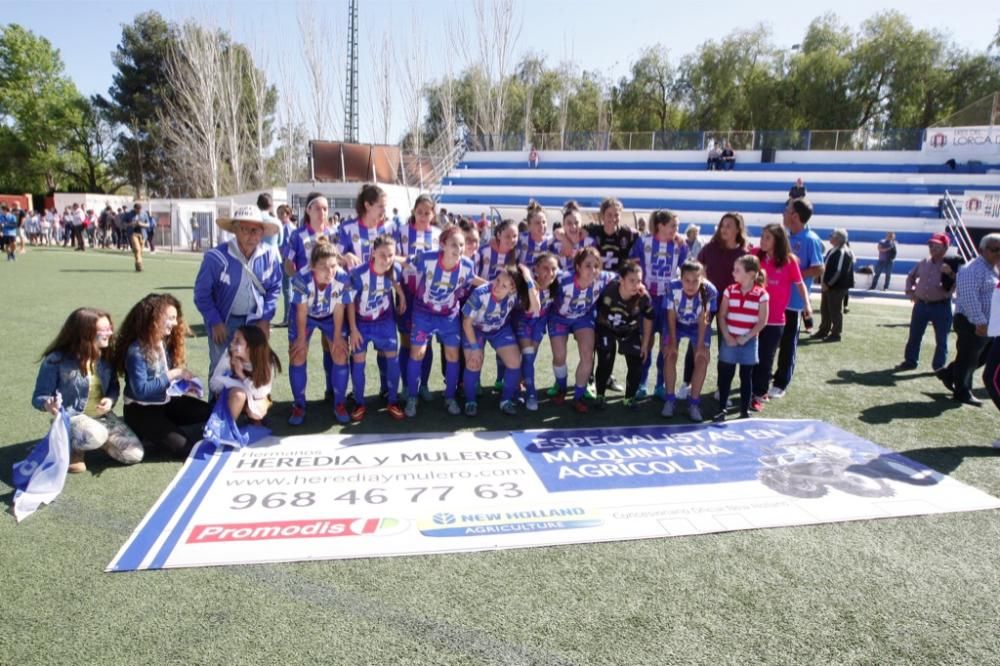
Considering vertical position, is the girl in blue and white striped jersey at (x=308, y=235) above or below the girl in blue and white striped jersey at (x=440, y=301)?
above

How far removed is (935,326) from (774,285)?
2.97m

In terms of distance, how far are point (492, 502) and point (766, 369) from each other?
10.5 feet

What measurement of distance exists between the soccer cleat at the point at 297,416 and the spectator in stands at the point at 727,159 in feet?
79.8

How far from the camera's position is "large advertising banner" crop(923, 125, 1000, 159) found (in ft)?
66.8

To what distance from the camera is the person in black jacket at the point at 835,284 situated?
8.57 m

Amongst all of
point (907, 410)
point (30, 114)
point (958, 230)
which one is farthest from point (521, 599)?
point (30, 114)

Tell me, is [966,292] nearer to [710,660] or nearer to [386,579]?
[710,660]

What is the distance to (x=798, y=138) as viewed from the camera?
24547 mm

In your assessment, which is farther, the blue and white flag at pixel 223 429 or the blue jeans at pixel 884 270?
the blue jeans at pixel 884 270

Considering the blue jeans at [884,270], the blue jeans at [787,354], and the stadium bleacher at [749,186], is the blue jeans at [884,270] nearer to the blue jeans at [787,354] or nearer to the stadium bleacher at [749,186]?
the stadium bleacher at [749,186]

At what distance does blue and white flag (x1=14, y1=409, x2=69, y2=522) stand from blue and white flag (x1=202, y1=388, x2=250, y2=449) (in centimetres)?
78

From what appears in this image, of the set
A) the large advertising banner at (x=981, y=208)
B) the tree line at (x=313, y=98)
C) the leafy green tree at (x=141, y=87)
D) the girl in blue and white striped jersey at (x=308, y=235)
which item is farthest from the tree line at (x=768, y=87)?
the girl in blue and white striped jersey at (x=308, y=235)

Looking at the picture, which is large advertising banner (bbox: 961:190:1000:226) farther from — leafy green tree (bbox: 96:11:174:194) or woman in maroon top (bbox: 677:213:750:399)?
leafy green tree (bbox: 96:11:174:194)

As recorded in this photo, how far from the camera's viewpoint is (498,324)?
16.1 feet
